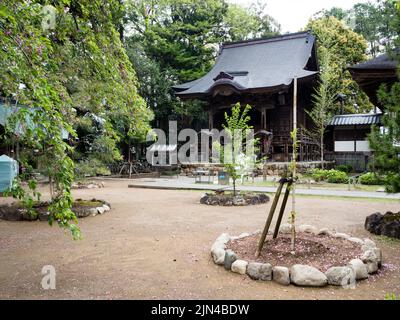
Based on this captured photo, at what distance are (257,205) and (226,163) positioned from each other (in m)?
1.48

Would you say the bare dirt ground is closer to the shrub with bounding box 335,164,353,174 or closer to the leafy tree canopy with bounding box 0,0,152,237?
the leafy tree canopy with bounding box 0,0,152,237

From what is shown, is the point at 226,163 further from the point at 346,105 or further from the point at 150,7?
the point at 346,105

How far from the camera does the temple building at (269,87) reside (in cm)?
2033

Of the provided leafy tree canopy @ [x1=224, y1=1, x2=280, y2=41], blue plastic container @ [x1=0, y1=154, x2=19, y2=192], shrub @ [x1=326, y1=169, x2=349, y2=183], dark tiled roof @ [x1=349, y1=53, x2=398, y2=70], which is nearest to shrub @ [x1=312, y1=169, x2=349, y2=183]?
shrub @ [x1=326, y1=169, x2=349, y2=183]

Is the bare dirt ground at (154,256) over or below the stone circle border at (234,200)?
below

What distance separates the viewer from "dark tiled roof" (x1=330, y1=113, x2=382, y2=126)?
65.2ft

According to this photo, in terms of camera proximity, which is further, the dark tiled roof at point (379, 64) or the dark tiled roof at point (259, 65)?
the dark tiled roof at point (259, 65)

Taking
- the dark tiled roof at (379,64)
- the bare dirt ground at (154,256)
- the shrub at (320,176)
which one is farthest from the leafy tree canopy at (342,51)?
the bare dirt ground at (154,256)

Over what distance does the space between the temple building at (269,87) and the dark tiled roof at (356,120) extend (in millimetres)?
1947

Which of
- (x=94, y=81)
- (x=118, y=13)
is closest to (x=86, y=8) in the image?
(x=118, y=13)

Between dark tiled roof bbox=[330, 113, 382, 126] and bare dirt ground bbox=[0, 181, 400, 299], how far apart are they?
11984 mm

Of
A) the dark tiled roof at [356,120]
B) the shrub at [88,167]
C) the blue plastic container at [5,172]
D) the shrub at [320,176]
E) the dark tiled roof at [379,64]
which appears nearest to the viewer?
the dark tiled roof at [379,64]

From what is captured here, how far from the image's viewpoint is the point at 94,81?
7379 mm

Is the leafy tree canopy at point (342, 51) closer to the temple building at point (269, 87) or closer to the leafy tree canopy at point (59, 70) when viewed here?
Answer: the temple building at point (269, 87)
